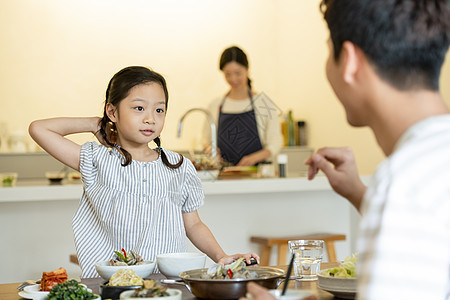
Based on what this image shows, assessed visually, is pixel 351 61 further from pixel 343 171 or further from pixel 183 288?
pixel 183 288

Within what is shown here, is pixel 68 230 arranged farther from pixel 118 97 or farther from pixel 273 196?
pixel 118 97

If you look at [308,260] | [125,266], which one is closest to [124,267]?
[125,266]

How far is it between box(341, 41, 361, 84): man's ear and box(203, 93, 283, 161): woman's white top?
10.9 feet

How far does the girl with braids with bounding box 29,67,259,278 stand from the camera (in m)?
1.84

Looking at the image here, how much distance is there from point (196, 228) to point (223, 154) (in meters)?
2.53

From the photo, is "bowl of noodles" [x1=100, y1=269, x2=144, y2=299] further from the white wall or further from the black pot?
the white wall

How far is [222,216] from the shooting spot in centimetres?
349

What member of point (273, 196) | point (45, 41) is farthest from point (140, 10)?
point (273, 196)

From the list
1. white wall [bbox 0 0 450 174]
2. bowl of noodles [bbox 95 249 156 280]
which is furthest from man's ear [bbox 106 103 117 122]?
white wall [bbox 0 0 450 174]

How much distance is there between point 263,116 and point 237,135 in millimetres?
271

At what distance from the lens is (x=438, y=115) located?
0.85 m

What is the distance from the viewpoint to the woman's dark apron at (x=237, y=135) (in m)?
4.47

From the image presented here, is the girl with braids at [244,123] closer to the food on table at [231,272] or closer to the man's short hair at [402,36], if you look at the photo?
the food on table at [231,272]

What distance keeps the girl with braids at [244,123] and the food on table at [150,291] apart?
3.06 m
